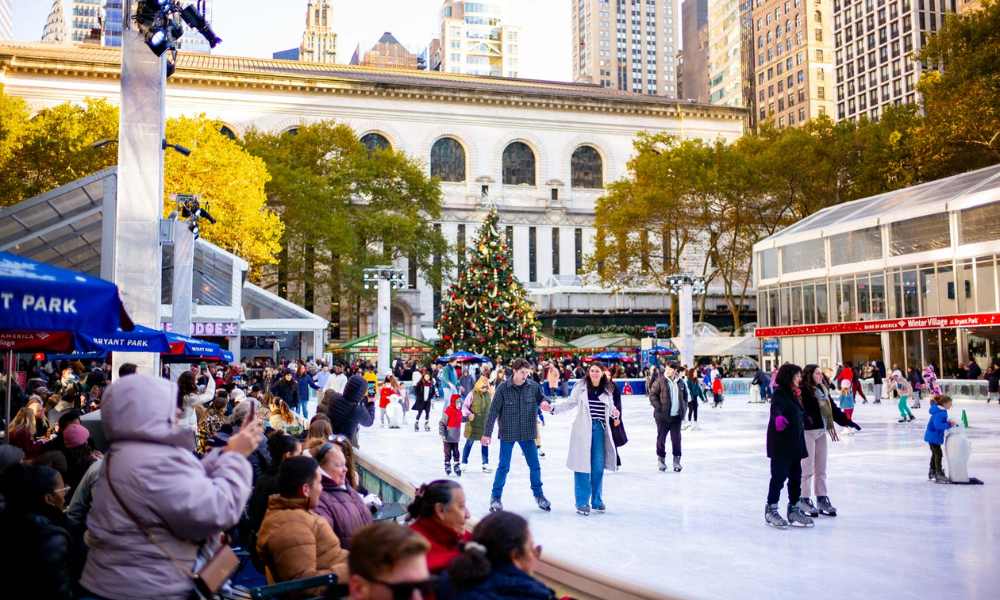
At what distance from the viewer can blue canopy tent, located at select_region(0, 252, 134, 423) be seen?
4531 millimetres

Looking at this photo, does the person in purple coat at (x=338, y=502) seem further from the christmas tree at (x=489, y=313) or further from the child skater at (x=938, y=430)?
the christmas tree at (x=489, y=313)

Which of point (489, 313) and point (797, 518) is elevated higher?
point (489, 313)

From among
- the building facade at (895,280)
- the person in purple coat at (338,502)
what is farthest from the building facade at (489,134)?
the person in purple coat at (338,502)

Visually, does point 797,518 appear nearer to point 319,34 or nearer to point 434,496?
point 434,496

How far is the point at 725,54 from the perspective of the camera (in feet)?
378

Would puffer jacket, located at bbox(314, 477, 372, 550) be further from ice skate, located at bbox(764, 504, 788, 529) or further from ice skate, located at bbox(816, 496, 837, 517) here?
ice skate, located at bbox(816, 496, 837, 517)

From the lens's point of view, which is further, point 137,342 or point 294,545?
point 137,342

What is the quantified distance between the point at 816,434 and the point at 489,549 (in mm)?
6901

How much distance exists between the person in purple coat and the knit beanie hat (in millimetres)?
2470

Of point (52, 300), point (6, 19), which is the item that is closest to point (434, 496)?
point (52, 300)

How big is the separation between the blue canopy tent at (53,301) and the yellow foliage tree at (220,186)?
2959 centimetres

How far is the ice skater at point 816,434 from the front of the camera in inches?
352

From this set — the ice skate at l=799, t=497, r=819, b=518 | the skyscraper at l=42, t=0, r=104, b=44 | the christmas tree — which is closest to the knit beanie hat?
the ice skate at l=799, t=497, r=819, b=518

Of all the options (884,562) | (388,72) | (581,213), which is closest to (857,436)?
(884,562)
